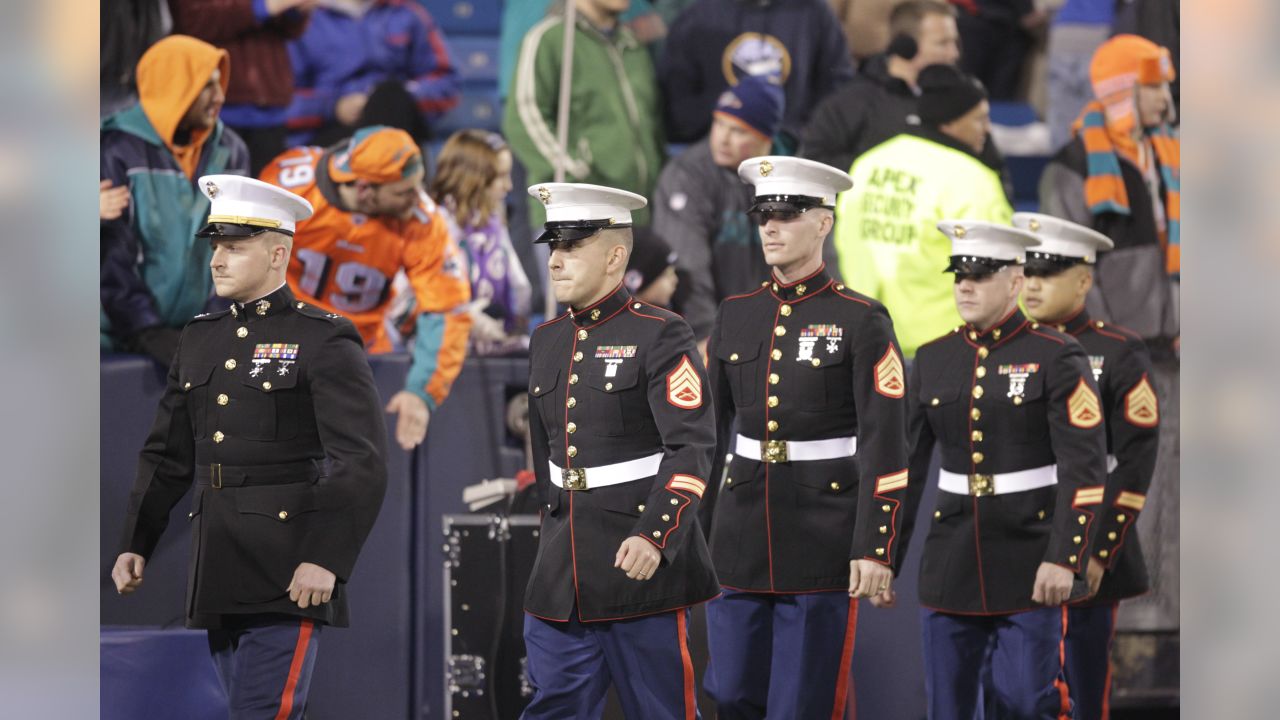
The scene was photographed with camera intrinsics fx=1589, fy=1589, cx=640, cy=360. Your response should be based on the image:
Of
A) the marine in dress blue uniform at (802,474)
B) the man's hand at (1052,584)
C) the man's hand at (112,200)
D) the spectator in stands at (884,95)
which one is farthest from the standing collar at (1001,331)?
the man's hand at (112,200)

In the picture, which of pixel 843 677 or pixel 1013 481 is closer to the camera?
pixel 843 677

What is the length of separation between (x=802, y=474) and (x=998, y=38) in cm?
343

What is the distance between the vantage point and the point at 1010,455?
4.51 m

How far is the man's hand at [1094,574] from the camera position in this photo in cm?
486

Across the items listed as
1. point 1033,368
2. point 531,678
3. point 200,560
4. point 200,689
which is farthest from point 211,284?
point 1033,368

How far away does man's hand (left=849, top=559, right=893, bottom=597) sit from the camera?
397 centimetres

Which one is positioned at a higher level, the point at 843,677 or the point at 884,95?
the point at 884,95

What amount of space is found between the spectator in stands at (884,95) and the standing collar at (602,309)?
2323mm

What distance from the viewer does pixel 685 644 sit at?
149 inches

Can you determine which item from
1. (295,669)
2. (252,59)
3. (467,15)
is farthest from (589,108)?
(295,669)

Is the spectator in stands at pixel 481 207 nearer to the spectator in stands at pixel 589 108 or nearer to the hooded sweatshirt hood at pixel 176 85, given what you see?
the spectator in stands at pixel 589 108

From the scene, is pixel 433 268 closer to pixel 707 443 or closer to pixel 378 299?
pixel 378 299

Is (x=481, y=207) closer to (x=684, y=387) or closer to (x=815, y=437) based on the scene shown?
(x=815, y=437)
